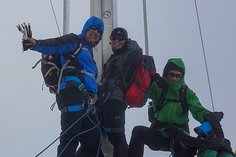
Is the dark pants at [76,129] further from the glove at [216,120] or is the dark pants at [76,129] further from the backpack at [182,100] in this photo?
the glove at [216,120]

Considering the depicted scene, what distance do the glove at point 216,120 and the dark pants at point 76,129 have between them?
137cm

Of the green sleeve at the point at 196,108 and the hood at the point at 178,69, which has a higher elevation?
the hood at the point at 178,69

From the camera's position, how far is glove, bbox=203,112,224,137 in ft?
19.2

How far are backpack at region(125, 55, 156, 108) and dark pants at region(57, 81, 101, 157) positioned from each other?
1.81 feet

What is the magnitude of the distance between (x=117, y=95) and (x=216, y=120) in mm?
1263

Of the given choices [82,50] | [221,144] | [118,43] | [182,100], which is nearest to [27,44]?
[82,50]

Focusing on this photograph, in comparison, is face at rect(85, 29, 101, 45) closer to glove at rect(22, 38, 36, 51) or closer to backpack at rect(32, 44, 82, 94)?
backpack at rect(32, 44, 82, 94)

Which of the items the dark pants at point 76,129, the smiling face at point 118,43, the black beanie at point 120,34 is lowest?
the dark pants at point 76,129

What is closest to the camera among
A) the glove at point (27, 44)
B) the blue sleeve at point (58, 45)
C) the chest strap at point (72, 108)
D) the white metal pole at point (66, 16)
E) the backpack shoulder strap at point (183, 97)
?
the glove at point (27, 44)

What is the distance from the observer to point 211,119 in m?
5.91

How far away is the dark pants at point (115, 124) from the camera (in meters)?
5.93

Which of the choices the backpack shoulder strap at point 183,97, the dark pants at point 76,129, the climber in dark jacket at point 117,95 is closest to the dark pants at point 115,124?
the climber in dark jacket at point 117,95

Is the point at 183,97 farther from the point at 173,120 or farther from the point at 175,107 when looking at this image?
the point at 173,120

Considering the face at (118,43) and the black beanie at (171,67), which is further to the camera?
the black beanie at (171,67)
